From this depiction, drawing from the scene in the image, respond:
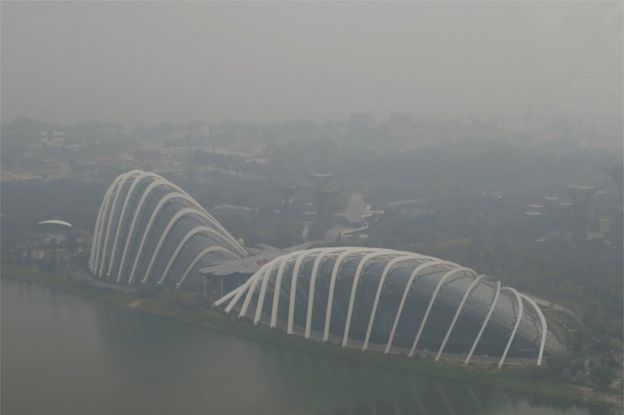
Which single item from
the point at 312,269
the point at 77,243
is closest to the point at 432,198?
the point at 77,243

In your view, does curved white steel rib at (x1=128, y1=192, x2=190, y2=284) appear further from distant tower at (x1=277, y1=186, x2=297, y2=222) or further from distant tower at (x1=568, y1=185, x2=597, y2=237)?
distant tower at (x1=568, y1=185, x2=597, y2=237)

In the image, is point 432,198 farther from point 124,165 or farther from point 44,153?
point 44,153

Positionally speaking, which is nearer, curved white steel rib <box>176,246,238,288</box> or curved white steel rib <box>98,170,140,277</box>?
curved white steel rib <box>176,246,238,288</box>

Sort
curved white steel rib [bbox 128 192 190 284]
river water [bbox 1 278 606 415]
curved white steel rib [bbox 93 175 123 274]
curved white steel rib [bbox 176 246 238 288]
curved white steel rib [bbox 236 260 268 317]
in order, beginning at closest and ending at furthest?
river water [bbox 1 278 606 415] → curved white steel rib [bbox 236 260 268 317] → curved white steel rib [bbox 176 246 238 288] → curved white steel rib [bbox 128 192 190 284] → curved white steel rib [bbox 93 175 123 274]

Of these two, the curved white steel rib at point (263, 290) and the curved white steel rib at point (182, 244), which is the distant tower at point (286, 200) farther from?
the curved white steel rib at point (263, 290)

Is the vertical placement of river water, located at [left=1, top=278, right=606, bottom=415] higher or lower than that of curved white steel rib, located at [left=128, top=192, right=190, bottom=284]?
lower

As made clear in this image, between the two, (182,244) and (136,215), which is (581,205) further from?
(136,215)

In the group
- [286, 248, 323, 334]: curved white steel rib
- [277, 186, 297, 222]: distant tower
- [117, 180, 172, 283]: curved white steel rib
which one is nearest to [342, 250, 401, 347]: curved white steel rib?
[286, 248, 323, 334]: curved white steel rib

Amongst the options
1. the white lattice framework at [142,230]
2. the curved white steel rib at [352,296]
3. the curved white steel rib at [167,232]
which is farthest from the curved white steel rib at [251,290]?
the curved white steel rib at [167,232]
